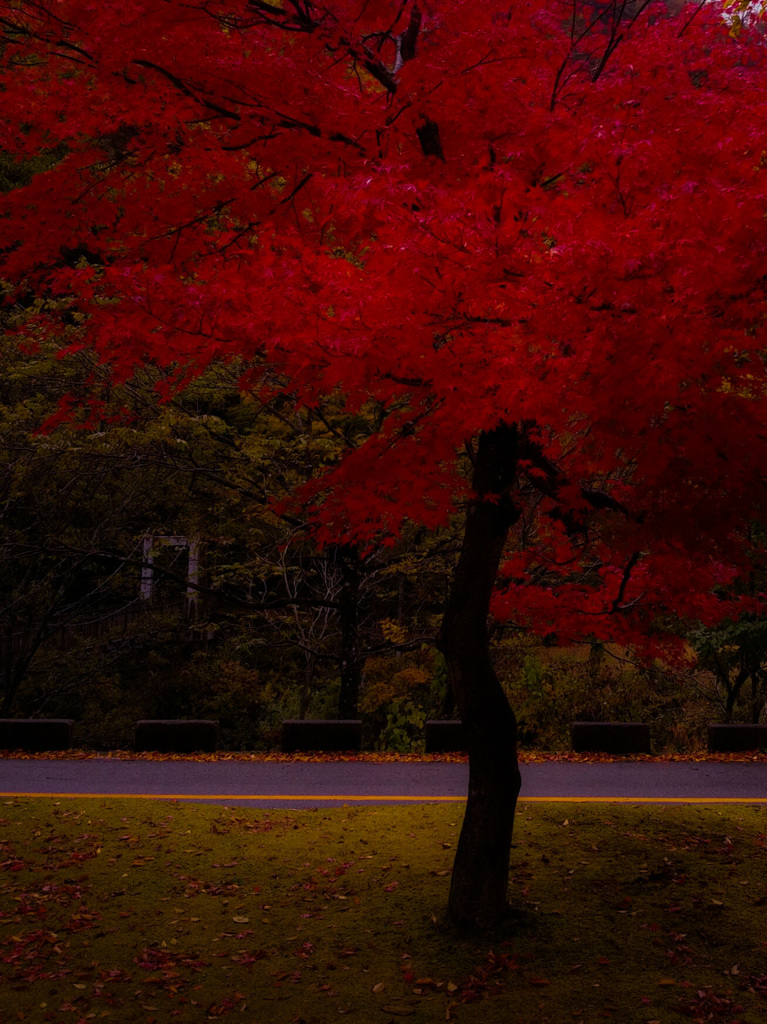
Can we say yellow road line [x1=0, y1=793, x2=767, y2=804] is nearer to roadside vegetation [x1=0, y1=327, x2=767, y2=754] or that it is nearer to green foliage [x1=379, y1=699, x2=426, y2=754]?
roadside vegetation [x1=0, y1=327, x2=767, y2=754]

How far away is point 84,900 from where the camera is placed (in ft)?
21.0

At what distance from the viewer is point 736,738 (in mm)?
12289

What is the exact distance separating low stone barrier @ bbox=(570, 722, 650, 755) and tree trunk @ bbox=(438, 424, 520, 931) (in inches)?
250

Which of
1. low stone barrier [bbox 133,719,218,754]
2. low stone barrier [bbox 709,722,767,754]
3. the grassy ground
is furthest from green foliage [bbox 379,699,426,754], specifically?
the grassy ground

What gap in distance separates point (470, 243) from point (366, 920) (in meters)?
4.56

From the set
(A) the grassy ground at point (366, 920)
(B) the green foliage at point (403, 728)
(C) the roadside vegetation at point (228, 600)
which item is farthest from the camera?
(B) the green foliage at point (403, 728)

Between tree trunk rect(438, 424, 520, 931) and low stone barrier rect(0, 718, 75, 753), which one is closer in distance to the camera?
tree trunk rect(438, 424, 520, 931)

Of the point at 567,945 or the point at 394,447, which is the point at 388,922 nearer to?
the point at 567,945

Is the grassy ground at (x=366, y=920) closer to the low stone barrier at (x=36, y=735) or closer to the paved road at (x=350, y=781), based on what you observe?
the paved road at (x=350, y=781)

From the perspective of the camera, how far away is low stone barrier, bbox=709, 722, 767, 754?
12.3 metres

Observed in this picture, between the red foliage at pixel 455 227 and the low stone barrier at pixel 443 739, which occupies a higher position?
the red foliage at pixel 455 227

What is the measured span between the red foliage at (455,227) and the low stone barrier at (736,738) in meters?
5.74

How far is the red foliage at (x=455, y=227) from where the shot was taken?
4.36m

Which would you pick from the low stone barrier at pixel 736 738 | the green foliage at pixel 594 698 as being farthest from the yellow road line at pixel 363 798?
the green foliage at pixel 594 698
